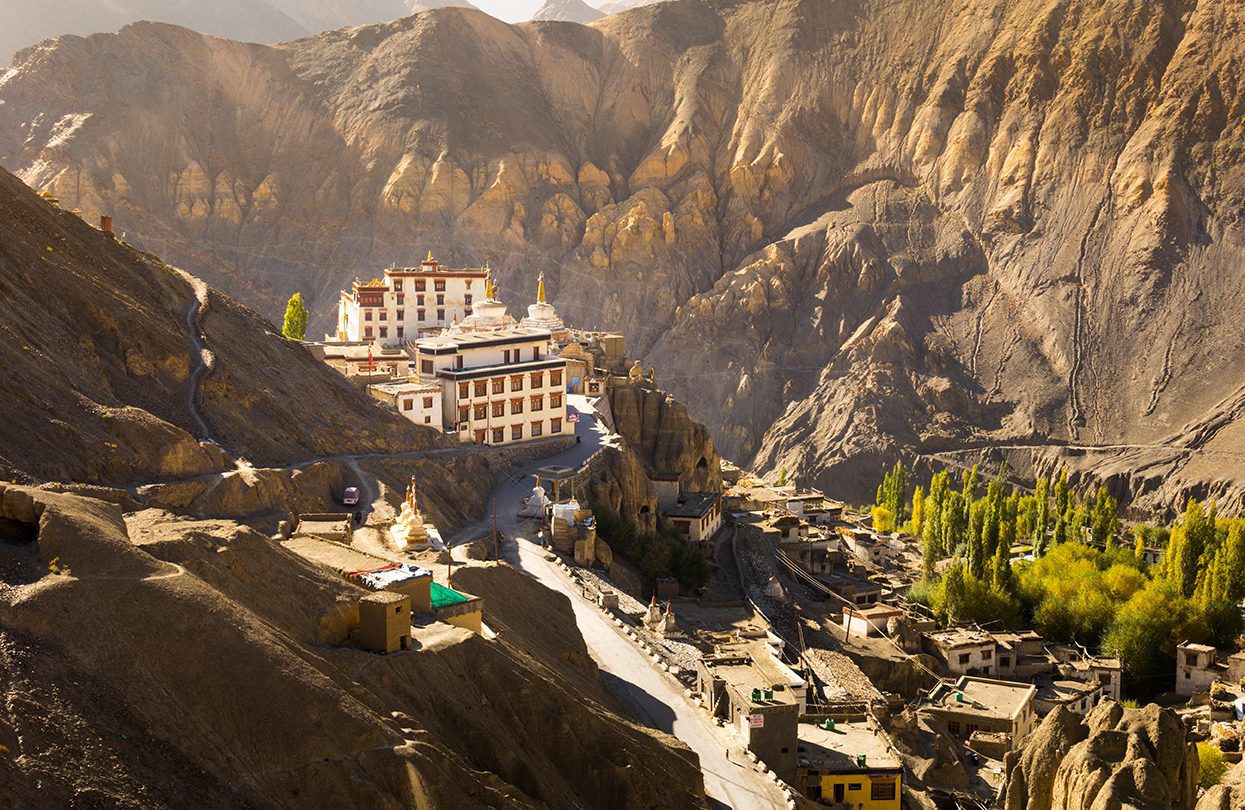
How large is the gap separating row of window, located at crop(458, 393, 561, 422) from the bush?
29525 mm

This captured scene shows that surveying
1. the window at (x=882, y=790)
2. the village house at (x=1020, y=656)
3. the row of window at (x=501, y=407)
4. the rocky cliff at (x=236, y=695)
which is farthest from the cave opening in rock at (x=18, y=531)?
the village house at (x=1020, y=656)

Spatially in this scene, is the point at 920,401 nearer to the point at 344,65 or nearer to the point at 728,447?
the point at 728,447

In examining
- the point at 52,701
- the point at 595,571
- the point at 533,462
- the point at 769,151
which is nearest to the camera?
the point at 52,701

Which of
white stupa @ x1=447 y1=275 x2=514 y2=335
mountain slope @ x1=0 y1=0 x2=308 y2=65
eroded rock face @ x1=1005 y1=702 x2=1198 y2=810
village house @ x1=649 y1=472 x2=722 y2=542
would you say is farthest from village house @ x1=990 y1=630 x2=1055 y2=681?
mountain slope @ x1=0 y1=0 x2=308 y2=65

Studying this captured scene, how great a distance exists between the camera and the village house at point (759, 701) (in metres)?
30.5

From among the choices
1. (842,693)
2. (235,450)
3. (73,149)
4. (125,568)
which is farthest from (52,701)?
(73,149)

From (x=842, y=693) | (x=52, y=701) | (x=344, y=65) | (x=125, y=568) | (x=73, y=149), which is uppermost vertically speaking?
(x=344, y=65)

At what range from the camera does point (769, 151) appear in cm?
12288

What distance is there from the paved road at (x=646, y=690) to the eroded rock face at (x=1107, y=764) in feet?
16.5

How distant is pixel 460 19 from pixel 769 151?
3485 cm

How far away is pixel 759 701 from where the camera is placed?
3098 cm

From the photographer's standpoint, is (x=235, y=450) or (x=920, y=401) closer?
(x=235, y=450)

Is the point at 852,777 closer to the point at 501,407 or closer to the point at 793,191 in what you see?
the point at 501,407

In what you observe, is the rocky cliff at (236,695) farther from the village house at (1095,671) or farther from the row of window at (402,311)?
the row of window at (402,311)
